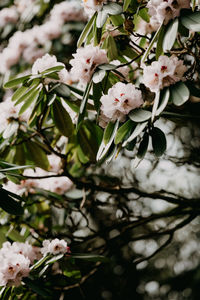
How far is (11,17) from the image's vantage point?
303 cm

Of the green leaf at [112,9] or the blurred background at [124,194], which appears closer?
the green leaf at [112,9]

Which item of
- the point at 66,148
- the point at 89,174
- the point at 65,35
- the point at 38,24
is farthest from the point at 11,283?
the point at 38,24

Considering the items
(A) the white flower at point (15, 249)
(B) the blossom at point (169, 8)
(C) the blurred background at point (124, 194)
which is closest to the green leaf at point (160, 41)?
(B) the blossom at point (169, 8)

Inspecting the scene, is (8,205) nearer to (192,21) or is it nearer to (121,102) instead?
(121,102)

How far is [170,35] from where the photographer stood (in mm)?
900

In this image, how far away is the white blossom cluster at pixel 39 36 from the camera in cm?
262

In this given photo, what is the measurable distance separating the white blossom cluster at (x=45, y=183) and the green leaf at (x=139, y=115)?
0.91 m

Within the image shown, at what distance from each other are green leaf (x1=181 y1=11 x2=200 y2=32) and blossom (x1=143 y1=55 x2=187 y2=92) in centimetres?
11

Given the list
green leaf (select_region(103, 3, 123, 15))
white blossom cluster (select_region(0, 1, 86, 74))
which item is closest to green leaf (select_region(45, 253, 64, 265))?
green leaf (select_region(103, 3, 123, 15))

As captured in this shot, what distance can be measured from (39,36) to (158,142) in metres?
1.95

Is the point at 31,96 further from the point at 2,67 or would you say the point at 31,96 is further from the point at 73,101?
the point at 2,67

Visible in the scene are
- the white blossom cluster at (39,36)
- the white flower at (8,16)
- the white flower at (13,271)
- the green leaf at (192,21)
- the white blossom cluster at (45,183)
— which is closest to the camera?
the green leaf at (192,21)

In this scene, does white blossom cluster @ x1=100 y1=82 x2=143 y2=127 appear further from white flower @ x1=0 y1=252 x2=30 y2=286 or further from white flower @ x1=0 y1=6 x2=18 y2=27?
white flower @ x1=0 y1=6 x2=18 y2=27

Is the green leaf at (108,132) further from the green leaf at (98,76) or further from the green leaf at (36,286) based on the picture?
the green leaf at (36,286)
